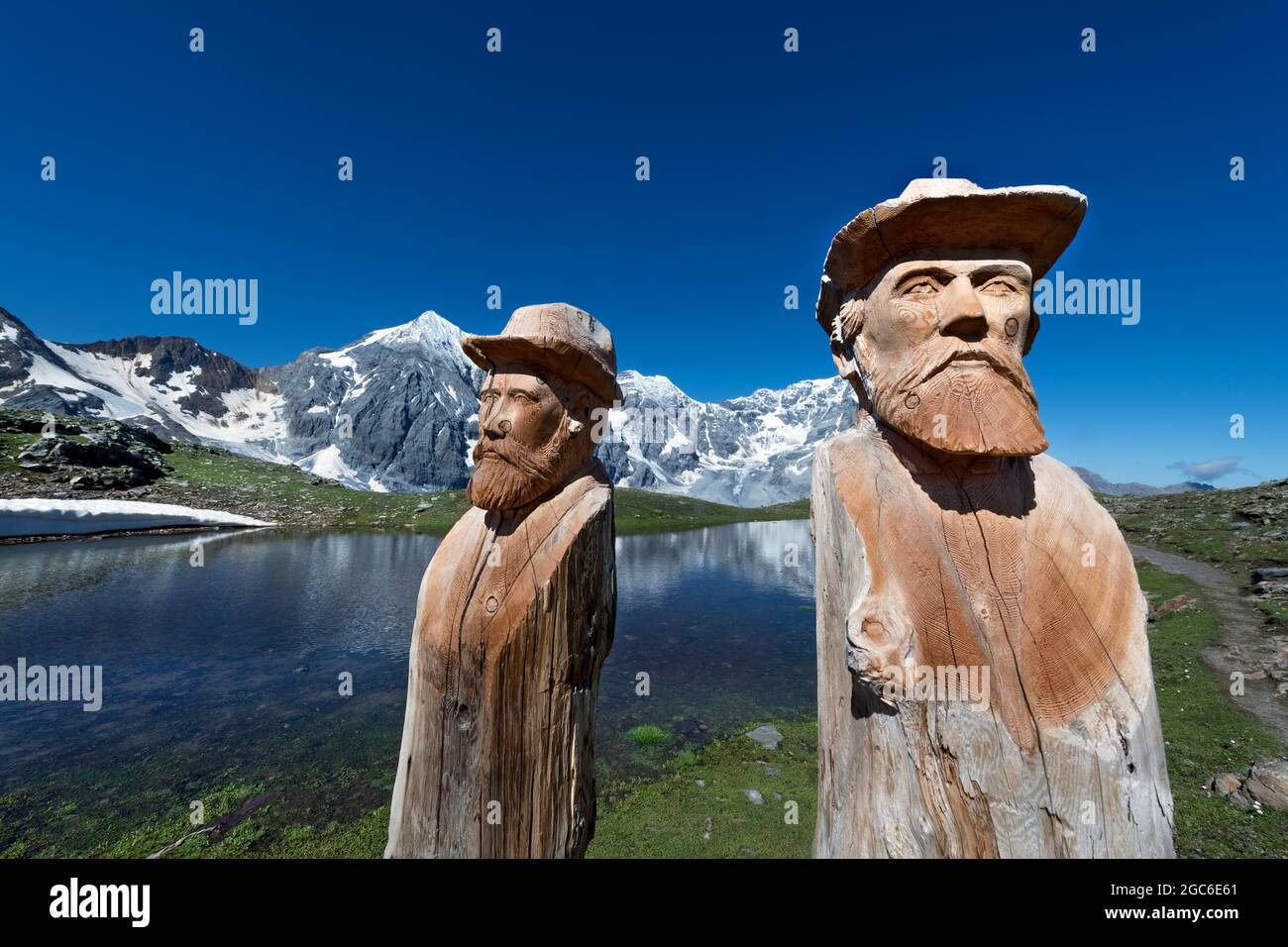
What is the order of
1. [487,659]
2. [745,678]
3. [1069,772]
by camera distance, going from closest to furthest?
[1069,772], [487,659], [745,678]

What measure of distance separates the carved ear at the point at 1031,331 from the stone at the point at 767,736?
455 inches

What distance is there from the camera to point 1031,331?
358 centimetres

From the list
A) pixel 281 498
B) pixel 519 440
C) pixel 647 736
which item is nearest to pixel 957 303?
pixel 519 440

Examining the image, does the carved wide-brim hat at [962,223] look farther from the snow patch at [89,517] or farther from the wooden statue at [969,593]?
the snow patch at [89,517]

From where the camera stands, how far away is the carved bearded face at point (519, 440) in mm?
4148

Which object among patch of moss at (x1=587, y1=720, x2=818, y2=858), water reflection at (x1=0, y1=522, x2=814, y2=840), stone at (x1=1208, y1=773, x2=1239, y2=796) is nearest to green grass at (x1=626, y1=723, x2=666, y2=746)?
water reflection at (x1=0, y1=522, x2=814, y2=840)

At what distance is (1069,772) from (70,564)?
45.6 metres

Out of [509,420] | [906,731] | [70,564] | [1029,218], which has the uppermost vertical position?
[1029,218]

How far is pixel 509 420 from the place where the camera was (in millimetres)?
4141

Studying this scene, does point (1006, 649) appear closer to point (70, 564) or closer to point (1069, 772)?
point (1069, 772)

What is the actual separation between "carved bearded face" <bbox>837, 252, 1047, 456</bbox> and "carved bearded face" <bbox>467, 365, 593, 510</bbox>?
91.7 inches

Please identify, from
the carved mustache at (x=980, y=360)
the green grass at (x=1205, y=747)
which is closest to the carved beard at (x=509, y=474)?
the carved mustache at (x=980, y=360)

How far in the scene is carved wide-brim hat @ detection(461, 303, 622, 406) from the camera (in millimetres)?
4152
